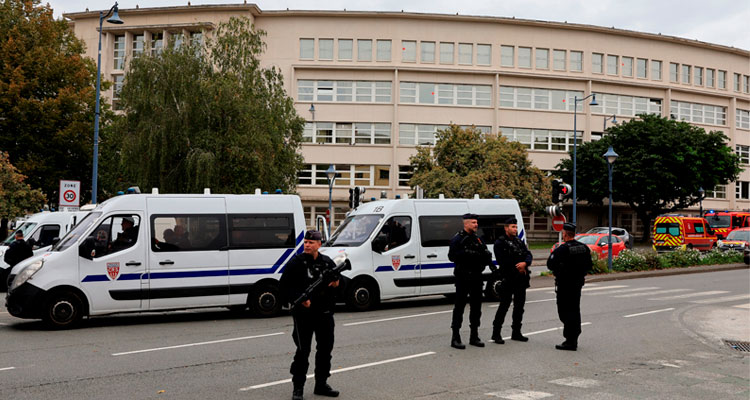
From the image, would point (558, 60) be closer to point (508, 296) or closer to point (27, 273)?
point (508, 296)

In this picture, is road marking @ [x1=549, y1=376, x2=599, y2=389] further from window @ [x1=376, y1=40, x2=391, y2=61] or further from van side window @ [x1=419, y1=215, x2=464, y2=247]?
window @ [x1=376, y1=40, x2=391, y2=61]

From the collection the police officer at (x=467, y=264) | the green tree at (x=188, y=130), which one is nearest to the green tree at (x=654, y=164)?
the green tree at (x=188, y=130)

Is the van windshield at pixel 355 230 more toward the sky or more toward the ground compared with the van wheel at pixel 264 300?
more toward the sky

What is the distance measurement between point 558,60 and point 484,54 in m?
6.84

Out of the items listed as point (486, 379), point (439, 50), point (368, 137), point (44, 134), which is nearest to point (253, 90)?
point (44, 134)

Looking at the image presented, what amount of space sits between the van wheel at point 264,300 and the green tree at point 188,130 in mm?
17447

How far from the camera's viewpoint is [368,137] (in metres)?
54.6

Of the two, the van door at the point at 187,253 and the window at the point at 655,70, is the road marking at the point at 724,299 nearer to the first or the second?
the van door at the point at 187,253

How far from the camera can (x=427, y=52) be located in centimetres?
5519

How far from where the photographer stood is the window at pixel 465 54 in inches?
2188

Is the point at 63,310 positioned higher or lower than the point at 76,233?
lower

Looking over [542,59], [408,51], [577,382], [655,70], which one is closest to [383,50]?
[408,51]

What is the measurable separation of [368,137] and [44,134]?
80.2ft

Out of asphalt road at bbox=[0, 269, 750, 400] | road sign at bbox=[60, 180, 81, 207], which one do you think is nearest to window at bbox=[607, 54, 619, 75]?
road sign at bbox=[60, 180, 81, 207]
